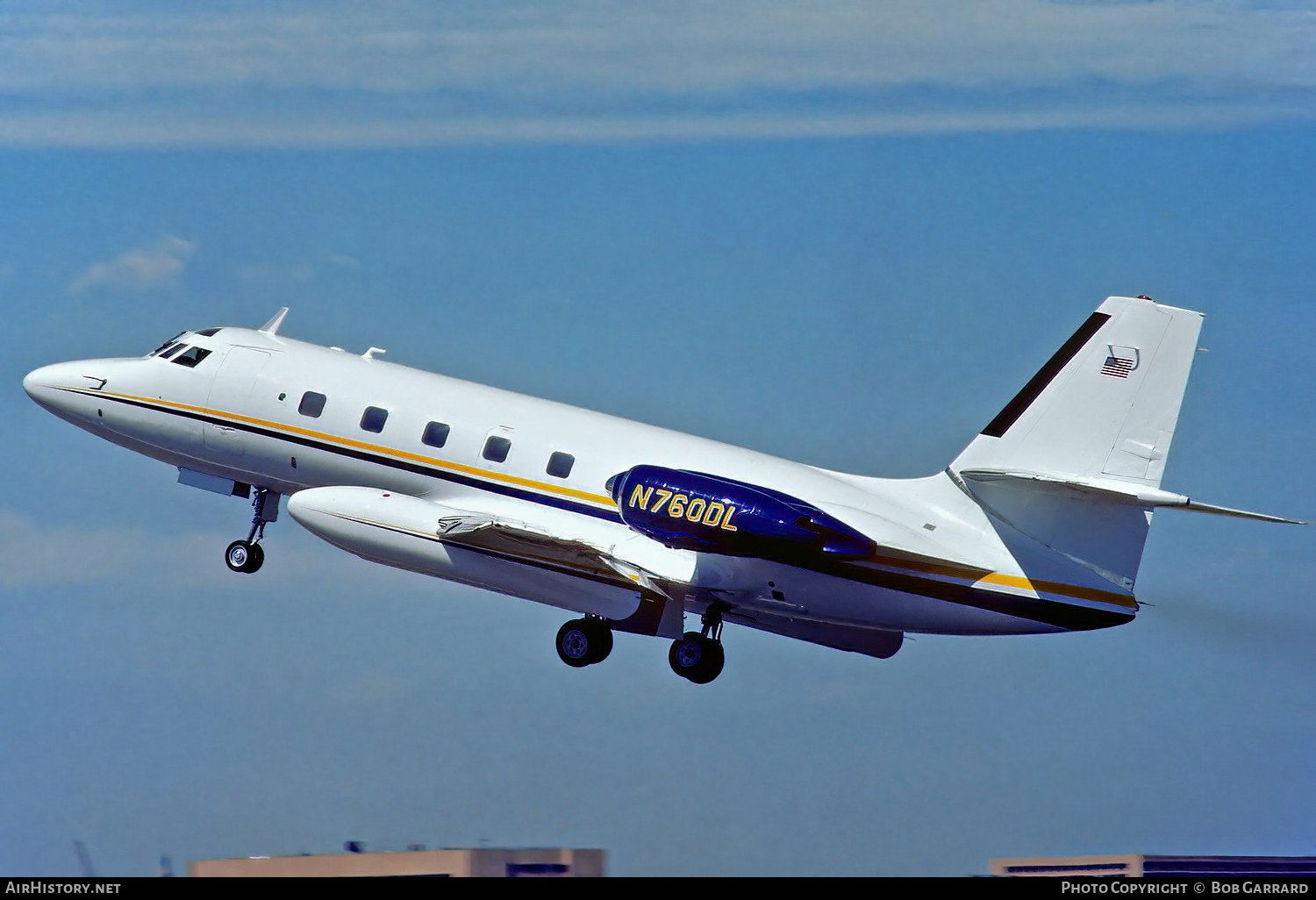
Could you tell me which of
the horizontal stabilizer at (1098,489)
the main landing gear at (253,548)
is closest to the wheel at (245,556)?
the main landing gear at (253,548)

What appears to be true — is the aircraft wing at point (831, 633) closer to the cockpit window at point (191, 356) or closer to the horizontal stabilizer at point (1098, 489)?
the horizontal stabilizer at point (1098, 489)

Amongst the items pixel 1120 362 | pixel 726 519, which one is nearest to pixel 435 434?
pixel 726 519

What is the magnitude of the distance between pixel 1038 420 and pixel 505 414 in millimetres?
8309

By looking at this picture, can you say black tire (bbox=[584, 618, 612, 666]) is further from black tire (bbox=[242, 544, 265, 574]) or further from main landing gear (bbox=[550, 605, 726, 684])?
black tire (bbox=[242, 544, 265, 574])

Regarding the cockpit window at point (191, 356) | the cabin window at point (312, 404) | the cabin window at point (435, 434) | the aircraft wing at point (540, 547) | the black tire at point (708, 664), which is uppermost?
the cockpit window at point (191, 356)

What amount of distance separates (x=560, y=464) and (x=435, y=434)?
220 centimetres

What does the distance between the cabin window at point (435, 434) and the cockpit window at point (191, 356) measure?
15.9ft

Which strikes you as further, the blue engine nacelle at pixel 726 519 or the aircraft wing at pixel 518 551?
the aircraft wing at pixel 518 551

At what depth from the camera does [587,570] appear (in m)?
27.0

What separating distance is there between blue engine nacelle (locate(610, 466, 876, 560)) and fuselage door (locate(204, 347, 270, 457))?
792 centimetres

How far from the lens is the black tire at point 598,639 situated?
27844mm

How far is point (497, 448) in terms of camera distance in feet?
90.4

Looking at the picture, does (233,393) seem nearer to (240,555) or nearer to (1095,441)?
(240,555)

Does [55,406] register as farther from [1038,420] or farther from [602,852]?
[1038,420]
